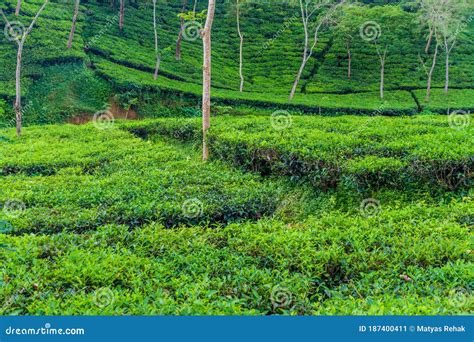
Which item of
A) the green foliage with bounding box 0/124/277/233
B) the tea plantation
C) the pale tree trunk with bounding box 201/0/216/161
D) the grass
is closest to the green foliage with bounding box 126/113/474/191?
the tea plantation

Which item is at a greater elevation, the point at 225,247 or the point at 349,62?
the point at 349,62

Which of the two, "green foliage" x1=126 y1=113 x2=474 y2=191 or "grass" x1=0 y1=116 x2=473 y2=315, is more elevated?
"green foliage" x1=126 y1=113 x2=474 y2=191

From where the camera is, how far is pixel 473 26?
46156mm

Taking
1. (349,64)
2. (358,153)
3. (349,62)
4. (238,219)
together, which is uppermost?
(349,62)

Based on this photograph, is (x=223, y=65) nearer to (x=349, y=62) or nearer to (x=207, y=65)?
(x=349, y=62)

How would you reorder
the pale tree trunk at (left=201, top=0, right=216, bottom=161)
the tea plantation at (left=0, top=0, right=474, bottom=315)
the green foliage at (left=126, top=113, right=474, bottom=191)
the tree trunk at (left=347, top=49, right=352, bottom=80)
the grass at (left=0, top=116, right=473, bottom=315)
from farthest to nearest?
the tree trunk at (left=347, top=49, right=352, bottom=80)
the pale tree trunk at (left=201, top=0, right=216, bottom=161)
the green foliage at (left=126, top=113, right=474, bottom=191)
the tea plantation at (left=0, top=0, right=474, bottom=315)
the grass at (left=0, top=116, right=473, bottom=315)

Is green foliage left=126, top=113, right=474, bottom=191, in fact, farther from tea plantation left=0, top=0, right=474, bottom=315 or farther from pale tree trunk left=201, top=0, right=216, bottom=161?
pale tree trunk left=201, top=0, right=216, bottom=161

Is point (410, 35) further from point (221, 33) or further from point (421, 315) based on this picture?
point (421, 315)

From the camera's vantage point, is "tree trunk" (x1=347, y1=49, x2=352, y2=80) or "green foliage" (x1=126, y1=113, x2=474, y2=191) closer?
"green foliage" (x1=126, y1=113, x2=474, y2=191)

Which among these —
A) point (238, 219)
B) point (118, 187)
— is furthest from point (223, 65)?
point (238, 219)

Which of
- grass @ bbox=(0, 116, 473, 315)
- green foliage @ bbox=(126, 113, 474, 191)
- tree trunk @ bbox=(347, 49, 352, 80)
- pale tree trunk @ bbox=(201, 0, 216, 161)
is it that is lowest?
grass @ bbox=(0, 116, 473, 315)

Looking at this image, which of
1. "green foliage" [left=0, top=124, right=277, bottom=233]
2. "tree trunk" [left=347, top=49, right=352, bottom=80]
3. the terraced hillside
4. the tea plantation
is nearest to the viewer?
the tea plantation

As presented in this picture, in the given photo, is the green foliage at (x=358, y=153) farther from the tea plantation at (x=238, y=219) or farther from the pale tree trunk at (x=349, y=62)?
the pale tree trunk at (x=349, y=62)

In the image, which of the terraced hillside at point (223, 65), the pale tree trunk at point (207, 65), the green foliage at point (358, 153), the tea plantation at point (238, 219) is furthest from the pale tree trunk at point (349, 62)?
the pale tree trunk at point (207, 65)
